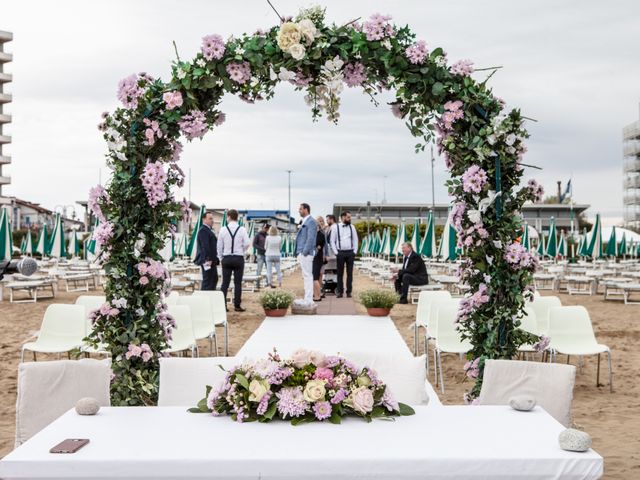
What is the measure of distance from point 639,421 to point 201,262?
26.3 ft

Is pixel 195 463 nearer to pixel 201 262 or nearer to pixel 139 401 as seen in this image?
pixel 139 401

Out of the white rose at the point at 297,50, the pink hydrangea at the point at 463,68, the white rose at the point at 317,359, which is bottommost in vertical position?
the white rose at the point at 317,359

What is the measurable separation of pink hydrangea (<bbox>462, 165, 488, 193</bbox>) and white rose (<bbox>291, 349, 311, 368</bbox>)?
2263 mm

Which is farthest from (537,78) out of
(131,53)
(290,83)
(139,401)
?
(139,401)

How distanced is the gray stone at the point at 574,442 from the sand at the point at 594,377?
0.25 metres

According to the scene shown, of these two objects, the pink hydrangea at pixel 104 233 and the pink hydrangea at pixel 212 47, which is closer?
the pink hydrangea at pixel 212 47

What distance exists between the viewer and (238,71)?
16.0 feet

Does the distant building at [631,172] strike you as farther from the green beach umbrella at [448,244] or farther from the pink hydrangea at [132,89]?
the pink hydrangea at [132,89]

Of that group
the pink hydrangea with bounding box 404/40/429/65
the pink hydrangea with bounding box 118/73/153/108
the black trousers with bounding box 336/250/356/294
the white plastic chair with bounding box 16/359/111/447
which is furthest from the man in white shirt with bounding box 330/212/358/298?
the white plastic chair with bounding box 16/359/111/447

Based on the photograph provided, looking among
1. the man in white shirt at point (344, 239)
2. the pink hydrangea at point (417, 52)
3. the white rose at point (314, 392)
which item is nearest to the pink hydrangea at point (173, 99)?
the pink hydrangea at point (417, 52)

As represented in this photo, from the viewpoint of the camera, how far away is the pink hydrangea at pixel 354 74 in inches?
194

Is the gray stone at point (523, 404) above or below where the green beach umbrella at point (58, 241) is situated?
below

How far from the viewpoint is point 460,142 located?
504 cm

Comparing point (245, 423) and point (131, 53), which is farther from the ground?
point (131, 53)
